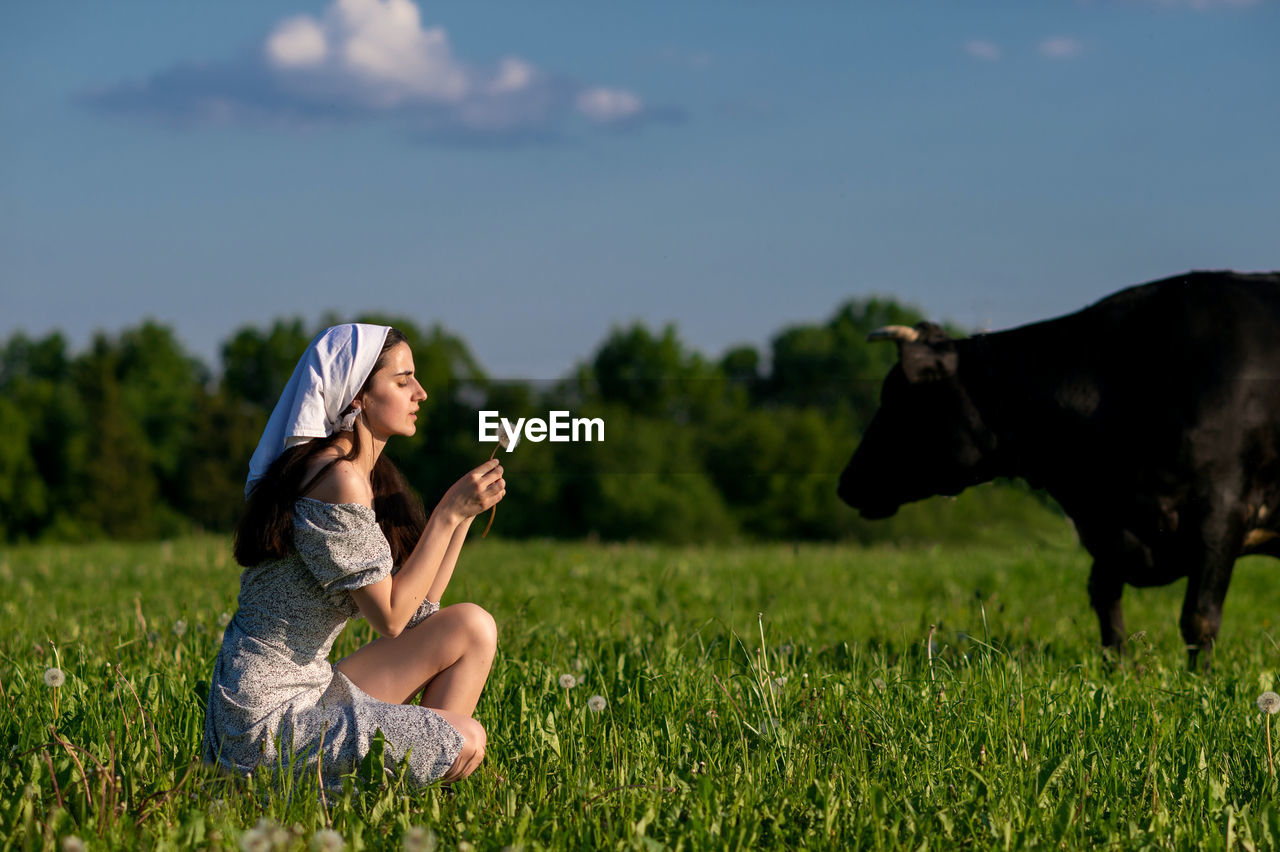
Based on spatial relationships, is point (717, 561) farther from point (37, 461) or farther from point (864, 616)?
point (37, 461)

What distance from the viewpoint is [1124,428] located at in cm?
612

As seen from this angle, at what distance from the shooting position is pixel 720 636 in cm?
593

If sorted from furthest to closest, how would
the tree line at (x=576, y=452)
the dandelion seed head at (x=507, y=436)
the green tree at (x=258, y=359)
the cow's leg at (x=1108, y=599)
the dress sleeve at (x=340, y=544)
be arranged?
1. the green tree at (x=258, y=359)
2. the tree line at (x=576, y=452)
3. the cow's leg at (x=1108, y=599)
4. the dandelion seed head at (x=507, y=436)
5. the dress sleeve at (x=340, y=544)

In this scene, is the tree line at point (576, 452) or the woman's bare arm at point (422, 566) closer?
the woman's bare arm at point (422, 566)

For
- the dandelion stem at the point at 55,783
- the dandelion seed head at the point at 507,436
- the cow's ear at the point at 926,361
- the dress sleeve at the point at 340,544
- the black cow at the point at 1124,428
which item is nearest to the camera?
the dandelion stem at the point at 55,783

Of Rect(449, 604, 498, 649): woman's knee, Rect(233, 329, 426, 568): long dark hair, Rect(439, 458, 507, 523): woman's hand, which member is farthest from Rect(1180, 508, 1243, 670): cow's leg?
Rect(233, 329, 426, 568): long dark hair

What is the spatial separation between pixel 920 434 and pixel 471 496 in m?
4.02

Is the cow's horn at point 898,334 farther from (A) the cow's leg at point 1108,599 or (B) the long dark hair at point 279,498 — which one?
(B) the long dark hair at point 279,498

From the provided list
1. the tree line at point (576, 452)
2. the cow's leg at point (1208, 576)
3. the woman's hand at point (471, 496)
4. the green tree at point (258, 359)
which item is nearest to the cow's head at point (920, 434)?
the cow's leg at point (1208, 576)

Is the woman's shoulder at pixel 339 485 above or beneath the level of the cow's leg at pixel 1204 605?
above

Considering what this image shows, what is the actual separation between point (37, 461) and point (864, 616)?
6056 cm

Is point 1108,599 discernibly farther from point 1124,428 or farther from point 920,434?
point 920,434

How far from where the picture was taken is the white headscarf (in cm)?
→ 319

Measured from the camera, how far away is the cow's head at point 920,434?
257 inches
